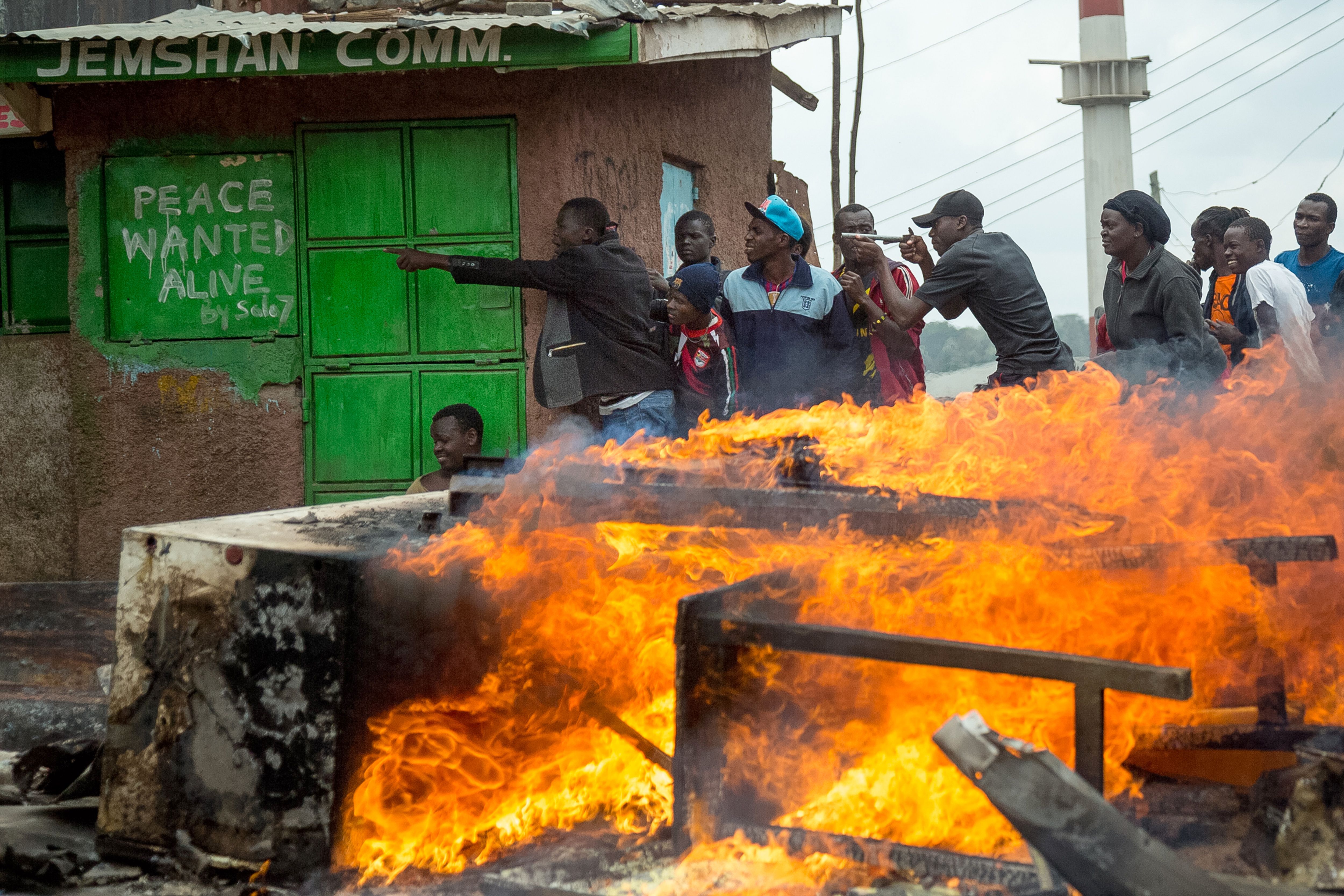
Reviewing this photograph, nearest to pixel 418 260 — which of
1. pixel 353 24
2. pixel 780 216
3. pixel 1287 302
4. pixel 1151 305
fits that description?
pixel 353 24

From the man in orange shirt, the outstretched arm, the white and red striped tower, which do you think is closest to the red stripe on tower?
the white and red striped tower

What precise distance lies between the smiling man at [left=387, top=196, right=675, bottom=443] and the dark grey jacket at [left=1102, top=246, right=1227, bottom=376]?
2349 millimetres

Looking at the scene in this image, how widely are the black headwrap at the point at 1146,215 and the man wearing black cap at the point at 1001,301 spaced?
0.47 meters

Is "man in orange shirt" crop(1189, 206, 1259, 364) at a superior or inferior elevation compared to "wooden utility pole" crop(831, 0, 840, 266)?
inferior

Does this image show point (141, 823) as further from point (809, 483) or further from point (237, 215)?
point (237, 215)

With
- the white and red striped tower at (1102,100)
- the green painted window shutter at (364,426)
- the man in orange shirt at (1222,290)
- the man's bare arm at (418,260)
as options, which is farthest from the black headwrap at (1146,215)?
the white and red striped tower at (1102,100)

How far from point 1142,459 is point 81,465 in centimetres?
622

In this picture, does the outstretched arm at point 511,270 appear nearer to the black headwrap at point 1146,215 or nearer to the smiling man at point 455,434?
the smiling man at point 455,434

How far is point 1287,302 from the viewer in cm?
635

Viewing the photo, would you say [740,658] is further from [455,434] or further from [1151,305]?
[455,434]

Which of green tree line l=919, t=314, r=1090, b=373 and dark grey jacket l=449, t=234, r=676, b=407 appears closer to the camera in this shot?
dark grey jacket l=449, t=234, r=676, b=407

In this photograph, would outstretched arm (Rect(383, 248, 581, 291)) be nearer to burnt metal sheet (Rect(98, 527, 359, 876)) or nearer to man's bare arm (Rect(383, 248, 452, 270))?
man's bare arm (Rect(383, 248, 452, 270))

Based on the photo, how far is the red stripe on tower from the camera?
→ 2595 centimetres

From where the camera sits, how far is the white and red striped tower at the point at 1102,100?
26125 millimetres
